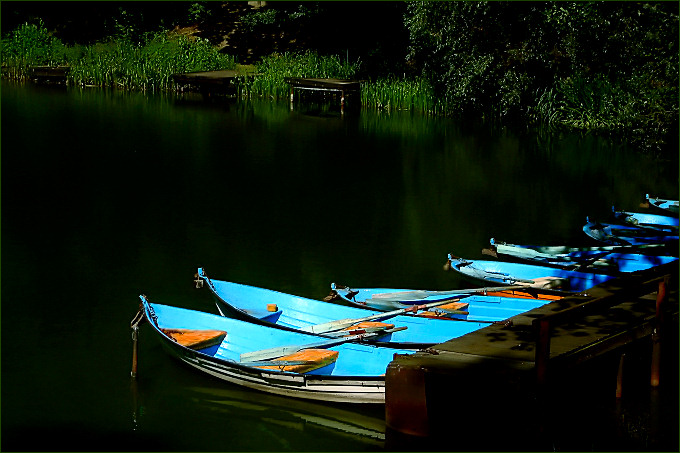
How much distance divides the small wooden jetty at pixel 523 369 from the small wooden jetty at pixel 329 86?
24688 millimetres

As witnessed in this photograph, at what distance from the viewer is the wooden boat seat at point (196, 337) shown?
1230 centimetres

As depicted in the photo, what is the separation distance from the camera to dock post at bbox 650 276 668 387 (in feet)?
38.9

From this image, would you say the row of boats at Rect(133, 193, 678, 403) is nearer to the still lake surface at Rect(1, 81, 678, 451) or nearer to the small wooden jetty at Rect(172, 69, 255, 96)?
the still lake surface at Rect(1, 81, 678, 451)

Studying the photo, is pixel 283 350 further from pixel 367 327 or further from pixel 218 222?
pixel 218 222

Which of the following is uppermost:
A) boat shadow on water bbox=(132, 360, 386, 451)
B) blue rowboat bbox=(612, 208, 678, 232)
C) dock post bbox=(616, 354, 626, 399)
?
blue rowboat bbox=(612, 208, 678, 232)

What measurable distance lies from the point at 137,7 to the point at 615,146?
993 inches

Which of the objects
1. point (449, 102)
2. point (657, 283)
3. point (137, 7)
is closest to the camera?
point (657, 283)

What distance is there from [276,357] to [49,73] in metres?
33.0

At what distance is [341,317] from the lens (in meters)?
13.5

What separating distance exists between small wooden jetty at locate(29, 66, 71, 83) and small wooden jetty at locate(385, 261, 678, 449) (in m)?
33.1

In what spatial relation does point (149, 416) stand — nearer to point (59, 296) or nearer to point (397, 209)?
point (59, 296)

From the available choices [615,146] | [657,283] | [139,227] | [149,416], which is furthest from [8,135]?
[657,283]

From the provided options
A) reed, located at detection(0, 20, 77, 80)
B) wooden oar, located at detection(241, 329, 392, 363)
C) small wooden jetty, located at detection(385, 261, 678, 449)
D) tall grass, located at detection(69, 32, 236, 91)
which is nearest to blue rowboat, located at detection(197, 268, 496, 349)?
wooden oar, located at detection(241, 329, 392, 363)

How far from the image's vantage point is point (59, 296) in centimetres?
1566
